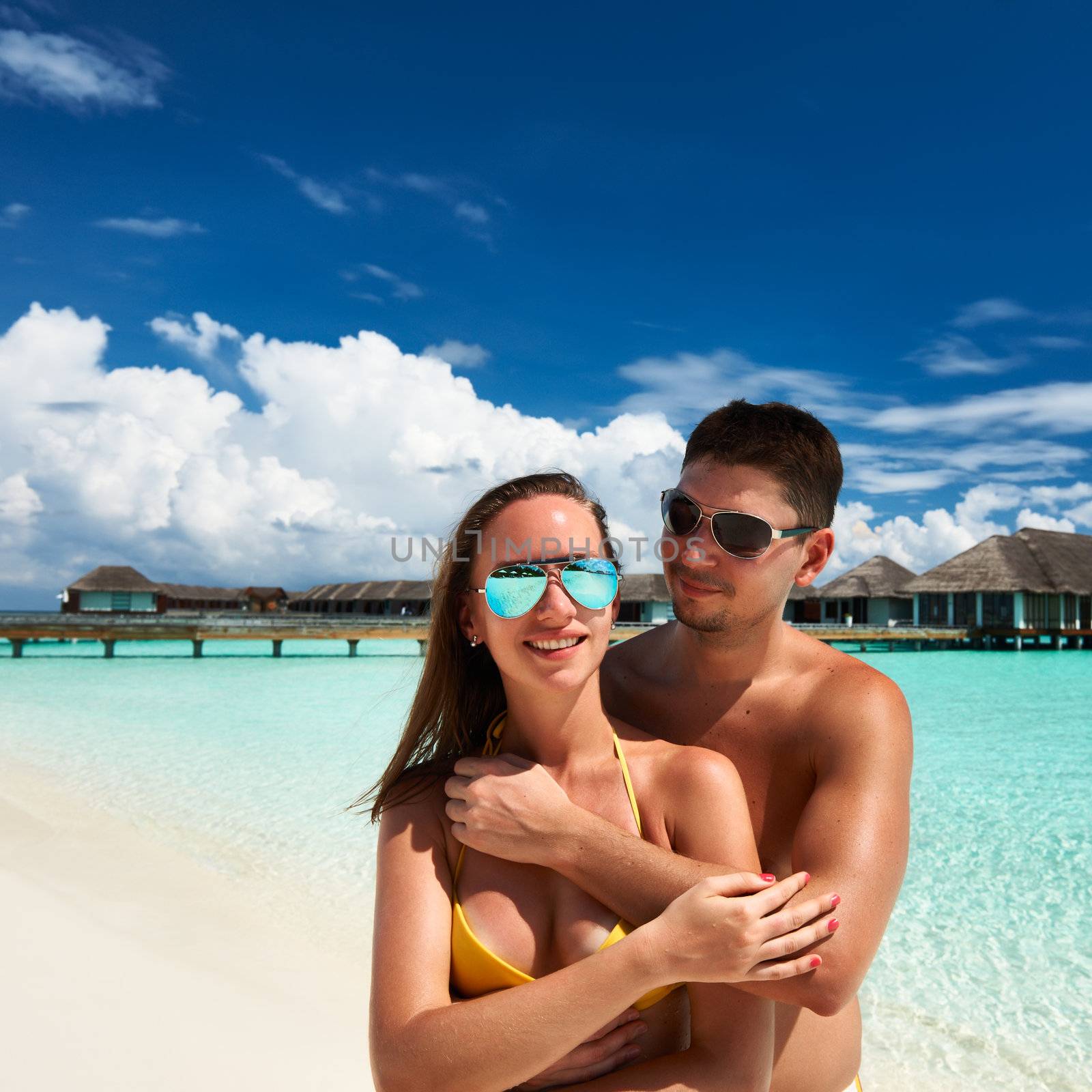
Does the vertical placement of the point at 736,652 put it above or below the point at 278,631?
above

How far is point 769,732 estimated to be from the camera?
2023 millimetres

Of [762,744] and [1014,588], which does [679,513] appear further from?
[1014,588]

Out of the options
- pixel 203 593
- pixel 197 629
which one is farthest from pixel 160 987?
pixel 203 593

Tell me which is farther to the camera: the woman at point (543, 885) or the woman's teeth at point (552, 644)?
the woman's teeth at point (552, 644)

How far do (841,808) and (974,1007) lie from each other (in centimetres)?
448

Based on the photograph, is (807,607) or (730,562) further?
(807,607)

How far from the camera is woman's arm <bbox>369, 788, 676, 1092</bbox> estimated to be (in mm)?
1393

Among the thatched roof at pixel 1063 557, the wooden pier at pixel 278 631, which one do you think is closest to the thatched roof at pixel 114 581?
the wooden pier at pixel 278 631

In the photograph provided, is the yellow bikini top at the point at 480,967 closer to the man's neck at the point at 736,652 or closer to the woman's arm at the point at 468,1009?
the woman's arm at the point at 468,1009

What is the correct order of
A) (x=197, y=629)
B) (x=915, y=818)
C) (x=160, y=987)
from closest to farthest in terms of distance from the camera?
1. (x=160, y=987)
2. (x=915, y=818)
3. (x=197, y=629)

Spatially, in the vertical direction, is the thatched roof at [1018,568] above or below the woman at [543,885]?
above

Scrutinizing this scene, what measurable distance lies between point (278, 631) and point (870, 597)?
29089 mm

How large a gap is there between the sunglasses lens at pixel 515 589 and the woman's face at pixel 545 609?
1cm

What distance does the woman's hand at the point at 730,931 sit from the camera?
1.36m
